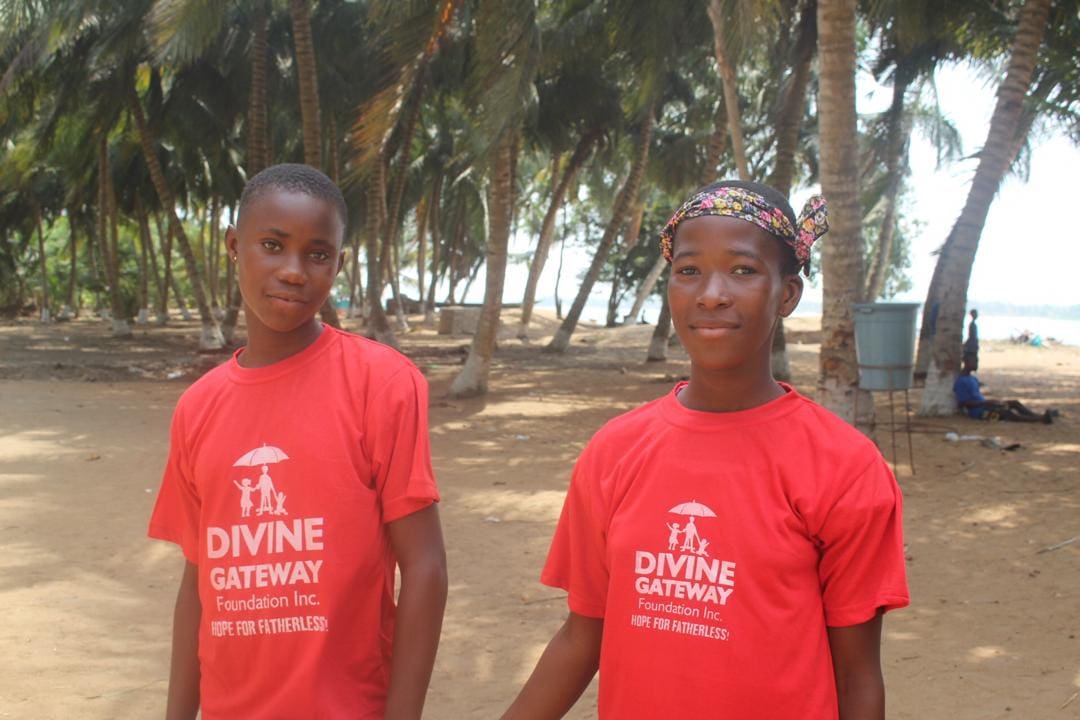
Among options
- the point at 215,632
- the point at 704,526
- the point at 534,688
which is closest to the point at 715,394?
the point at 704,526

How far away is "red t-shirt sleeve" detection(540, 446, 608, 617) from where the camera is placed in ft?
6.28

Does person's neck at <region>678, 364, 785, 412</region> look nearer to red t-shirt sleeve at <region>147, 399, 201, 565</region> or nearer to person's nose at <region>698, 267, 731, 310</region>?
person's nose at <region>698, 267, 731, 310</region>

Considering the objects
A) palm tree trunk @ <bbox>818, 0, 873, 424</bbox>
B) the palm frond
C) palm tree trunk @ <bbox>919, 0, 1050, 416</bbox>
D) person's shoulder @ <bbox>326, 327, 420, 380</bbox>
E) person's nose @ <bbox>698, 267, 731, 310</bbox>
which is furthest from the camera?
the palm frond

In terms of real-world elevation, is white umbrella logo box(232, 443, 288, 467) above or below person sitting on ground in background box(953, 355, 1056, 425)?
above

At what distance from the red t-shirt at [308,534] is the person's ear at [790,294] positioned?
694 millimetres

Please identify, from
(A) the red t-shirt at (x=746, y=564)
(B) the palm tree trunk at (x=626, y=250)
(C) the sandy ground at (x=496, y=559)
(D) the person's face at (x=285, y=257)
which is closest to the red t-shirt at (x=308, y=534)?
(D) the person's face at (x=285, y=257)

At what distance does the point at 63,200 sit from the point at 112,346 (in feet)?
47.5

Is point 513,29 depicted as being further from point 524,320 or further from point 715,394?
point 524,320

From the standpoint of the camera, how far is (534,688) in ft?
6.30

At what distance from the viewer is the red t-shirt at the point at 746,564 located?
5.60ft

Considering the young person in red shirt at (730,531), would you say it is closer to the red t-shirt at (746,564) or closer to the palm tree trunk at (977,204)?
the red t-shirt at (746,564)

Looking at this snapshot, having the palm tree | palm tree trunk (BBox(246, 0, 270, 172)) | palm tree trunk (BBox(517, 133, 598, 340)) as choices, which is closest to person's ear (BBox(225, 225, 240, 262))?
the palm tree

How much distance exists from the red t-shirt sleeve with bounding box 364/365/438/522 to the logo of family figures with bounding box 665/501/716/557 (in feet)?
1.54

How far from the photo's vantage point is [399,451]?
6.54 ft
